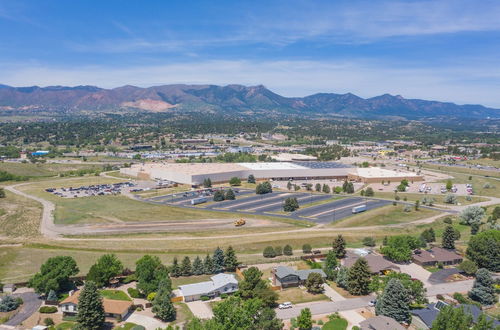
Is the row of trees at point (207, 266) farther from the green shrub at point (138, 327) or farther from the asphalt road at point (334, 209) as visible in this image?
the asphalt road at point (334, 209)

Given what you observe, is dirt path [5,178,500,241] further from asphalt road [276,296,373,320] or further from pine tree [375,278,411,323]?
pine tree [375,278,411,323]

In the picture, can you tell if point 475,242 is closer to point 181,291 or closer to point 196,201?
point 181,291

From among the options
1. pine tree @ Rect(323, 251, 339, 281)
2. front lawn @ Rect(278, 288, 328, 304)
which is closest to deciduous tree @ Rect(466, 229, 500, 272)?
pine tree @ Rect(323, 251, 339, 281)

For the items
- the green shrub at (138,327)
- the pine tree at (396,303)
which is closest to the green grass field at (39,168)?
the green shrub at (138,327)

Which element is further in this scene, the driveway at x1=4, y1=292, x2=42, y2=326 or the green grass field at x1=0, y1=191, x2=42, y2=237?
the green grass field at x1=0, y1=191, x2=42, y2=237

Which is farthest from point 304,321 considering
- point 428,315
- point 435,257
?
point 435,257

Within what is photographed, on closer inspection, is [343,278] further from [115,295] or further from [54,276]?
[54,276]

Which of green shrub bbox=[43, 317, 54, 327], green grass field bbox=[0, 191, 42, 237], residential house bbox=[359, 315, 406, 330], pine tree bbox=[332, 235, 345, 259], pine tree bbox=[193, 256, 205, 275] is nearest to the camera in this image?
residential house bbox=[359, 315, 406, 330]
